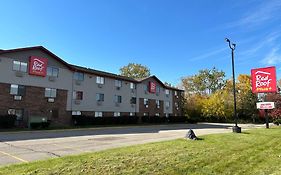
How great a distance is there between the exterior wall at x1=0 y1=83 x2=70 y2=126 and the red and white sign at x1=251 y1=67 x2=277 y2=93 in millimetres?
21816

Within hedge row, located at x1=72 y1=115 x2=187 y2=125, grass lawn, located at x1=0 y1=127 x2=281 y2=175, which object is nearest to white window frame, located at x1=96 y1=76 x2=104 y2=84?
hedge row, located at x1=72 y1=115 x2=187 y2=125

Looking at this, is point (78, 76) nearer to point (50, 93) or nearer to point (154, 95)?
point (50, 93)

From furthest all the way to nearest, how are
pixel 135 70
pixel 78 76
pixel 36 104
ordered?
pixel 135 70 < pixel 78 76 < pixel 36 104

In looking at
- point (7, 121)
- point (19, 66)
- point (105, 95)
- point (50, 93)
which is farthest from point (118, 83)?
point (7, 121)

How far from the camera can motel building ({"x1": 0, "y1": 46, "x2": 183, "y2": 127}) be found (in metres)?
27.6

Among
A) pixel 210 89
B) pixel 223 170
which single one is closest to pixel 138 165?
pixel 223 170

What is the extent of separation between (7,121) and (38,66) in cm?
737

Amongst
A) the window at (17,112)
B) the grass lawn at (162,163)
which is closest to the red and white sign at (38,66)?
the window at (17,112)

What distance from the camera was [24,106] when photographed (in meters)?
28.3

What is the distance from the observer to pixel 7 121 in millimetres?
25188

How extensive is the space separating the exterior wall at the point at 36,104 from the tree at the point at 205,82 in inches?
1825

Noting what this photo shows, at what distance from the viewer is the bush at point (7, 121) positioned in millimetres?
24883

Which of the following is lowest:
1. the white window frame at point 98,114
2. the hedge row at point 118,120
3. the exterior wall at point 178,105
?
the hedge row at point 118,120

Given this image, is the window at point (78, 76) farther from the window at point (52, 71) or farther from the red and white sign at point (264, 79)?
the red and white sign at point (264, 79)
